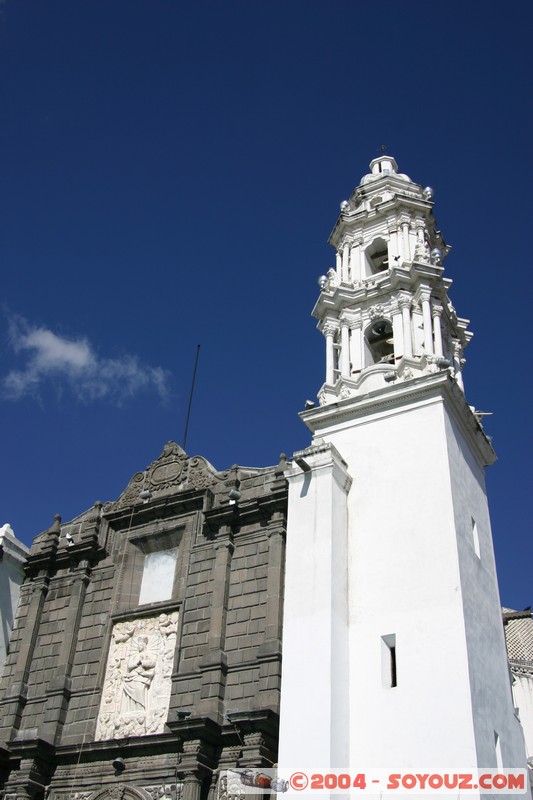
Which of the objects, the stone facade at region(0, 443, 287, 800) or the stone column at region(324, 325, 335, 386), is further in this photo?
the stone column at region(324, 325, 335, 386)

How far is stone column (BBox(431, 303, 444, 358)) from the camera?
72.2 feet

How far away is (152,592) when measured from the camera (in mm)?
21391

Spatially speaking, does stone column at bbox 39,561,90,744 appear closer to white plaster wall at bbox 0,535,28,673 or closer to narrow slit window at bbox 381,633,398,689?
white plaster wall at bbox 0,535,28,673

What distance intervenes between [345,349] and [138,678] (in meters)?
9.40

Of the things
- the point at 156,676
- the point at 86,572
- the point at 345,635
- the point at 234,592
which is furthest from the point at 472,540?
the point at 86,572

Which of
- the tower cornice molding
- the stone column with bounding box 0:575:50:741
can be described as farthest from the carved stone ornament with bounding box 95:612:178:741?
the tower cornice molding

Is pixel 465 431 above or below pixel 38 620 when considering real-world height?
above

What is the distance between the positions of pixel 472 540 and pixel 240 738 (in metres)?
6.26

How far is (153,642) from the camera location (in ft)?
66.9

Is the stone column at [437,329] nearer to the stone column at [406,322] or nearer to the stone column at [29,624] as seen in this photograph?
the stone column at [406,322]

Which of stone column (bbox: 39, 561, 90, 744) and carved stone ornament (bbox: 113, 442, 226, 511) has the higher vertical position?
carved stone ornament (bbox: 113, 442, 226, 511)

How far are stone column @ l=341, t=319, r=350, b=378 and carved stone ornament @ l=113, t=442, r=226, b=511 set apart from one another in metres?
3.96

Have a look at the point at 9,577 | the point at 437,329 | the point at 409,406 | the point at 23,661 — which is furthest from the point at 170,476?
the point at 437,329

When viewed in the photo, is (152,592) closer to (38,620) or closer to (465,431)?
(38,620)
